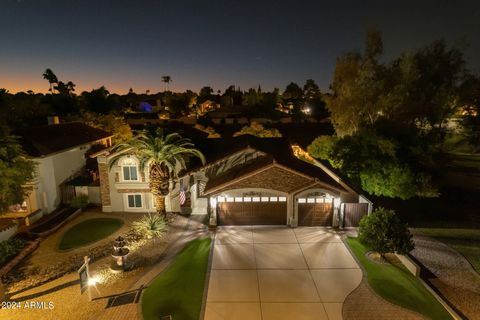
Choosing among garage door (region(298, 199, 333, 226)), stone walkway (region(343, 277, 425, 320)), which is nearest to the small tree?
stone walkway (region(343, 277, 425, 320))

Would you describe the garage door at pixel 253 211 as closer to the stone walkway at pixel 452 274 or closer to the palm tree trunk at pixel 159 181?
the palm tree trunk at pixel 159 181

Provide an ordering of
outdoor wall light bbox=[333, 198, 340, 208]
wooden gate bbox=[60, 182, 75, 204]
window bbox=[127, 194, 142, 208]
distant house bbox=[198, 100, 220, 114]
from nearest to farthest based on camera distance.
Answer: outdoor wall light bbox=[333, 198, 340, 208] → window bbox=[127, 194, 142, 208] → wooden gate bbox=[60, 182, 75, 204] → distant house bbox=[198, 100, 220, 114]

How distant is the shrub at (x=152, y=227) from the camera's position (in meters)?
21.8

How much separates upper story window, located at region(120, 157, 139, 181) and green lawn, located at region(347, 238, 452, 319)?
1804cm

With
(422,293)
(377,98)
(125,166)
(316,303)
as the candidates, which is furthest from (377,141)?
(125,166)

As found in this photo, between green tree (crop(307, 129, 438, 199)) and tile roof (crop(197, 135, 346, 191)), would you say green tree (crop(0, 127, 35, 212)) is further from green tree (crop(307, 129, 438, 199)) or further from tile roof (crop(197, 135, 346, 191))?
green tree (crop(307, 129, 438, 199))

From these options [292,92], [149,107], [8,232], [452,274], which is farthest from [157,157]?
[292,92]

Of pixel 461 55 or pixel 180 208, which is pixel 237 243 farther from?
pixel 461 55

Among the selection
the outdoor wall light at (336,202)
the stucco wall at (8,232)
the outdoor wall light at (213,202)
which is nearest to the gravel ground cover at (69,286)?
the stucco wall at (8,232)

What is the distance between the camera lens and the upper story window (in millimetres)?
25125

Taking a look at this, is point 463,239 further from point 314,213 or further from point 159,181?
point 159,181

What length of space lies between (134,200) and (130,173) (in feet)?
8.00

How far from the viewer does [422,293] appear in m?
14.9

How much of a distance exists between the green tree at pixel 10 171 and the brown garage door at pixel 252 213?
13561 millimetres
